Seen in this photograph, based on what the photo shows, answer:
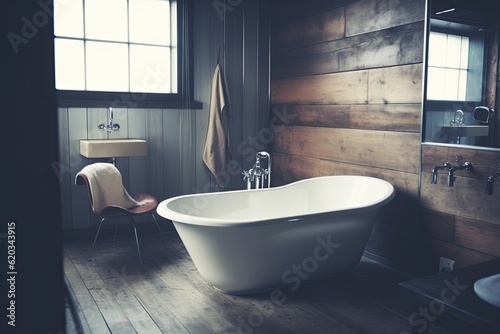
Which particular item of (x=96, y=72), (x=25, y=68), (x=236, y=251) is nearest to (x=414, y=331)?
(x=236, y=251)

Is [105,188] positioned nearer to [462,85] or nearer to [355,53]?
[355,53]

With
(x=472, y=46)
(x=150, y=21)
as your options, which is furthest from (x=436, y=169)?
(x=150, y=21)

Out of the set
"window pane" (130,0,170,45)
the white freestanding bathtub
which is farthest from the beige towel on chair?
"window pane" (130,0,170,45)

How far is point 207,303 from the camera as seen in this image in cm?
270

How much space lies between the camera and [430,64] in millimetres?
3004

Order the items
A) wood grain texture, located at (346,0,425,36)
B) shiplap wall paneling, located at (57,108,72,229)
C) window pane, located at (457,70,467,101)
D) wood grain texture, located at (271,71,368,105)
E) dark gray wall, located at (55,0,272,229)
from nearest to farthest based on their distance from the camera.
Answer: window pane, located at (457,70,467,101)
wood grain texture, located at (346,0,425,36)
wood grain texture, located at (271,71,368,105)
shiplap wall paneling, located at (57,108,72,229)
dark gray wall, located at (55,0,272,229)

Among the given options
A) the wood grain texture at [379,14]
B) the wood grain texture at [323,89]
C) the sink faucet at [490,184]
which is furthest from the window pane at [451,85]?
the wood grain texture at [323,89]

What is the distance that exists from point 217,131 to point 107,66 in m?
1.11

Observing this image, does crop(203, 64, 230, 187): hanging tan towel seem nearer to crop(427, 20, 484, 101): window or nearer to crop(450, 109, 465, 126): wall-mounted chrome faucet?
crop(427, 20, 484, 101): window

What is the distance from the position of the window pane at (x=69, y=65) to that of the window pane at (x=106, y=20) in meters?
0.16

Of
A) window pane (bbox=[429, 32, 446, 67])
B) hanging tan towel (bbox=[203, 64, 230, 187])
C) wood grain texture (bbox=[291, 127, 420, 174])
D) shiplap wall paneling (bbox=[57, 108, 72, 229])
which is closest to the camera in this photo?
window pane (bbox=[429, 32, 446, 67])

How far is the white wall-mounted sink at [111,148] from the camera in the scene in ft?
11.8

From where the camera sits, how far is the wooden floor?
2.40 m

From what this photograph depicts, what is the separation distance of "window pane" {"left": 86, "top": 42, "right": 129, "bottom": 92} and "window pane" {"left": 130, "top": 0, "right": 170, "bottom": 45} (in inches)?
7.3
